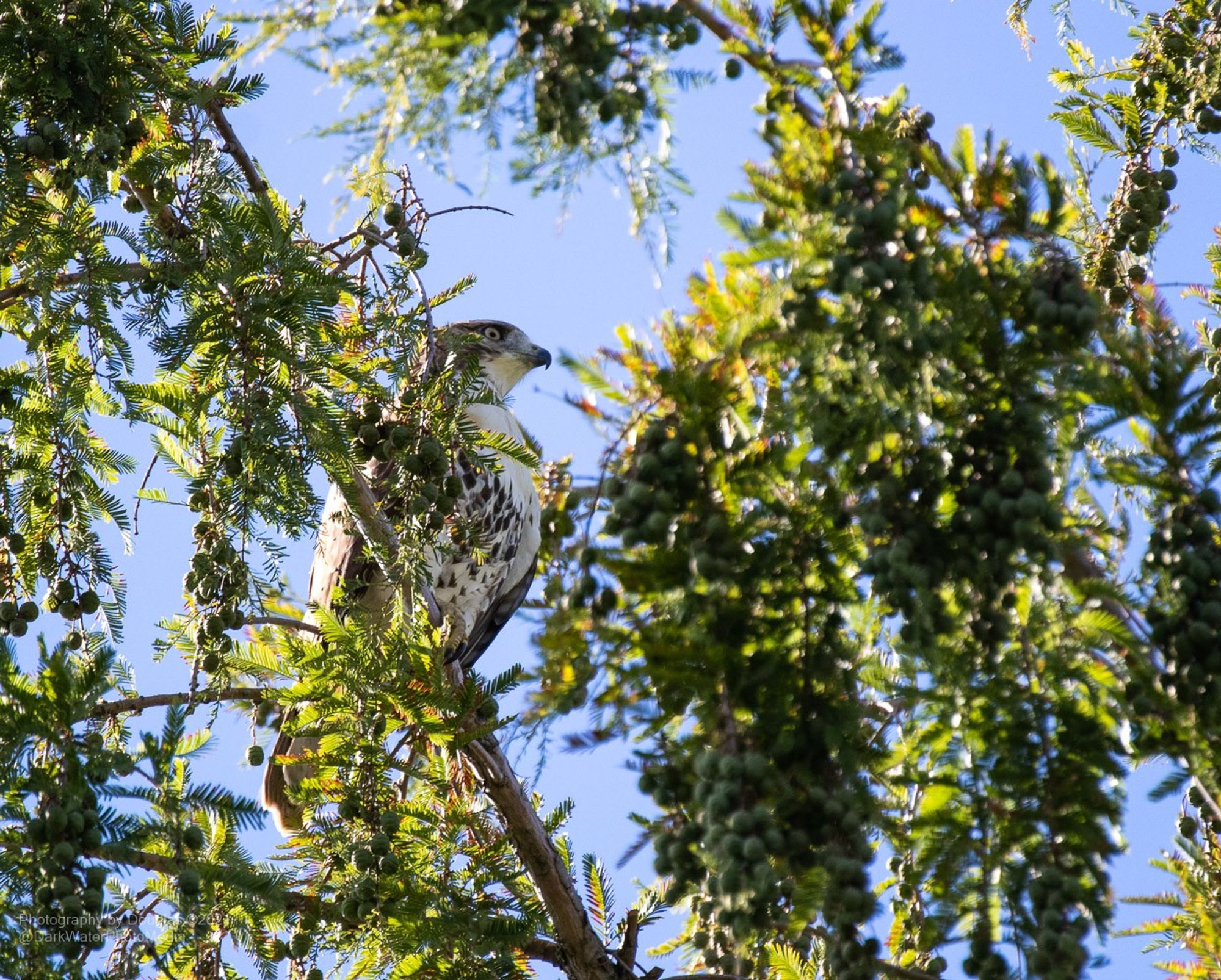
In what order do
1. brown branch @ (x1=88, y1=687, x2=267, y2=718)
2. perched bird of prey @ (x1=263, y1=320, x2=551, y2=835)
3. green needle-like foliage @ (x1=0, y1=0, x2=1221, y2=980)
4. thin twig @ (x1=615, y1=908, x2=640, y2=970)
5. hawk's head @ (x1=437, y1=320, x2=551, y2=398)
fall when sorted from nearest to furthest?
green needle-like foliage @ (x1=0, y1=0, x2=1221, y2=980), brown branch @ (x1=88, y1=687, x2=267, y2=718), thin twig @ (x1=615, y1=908, x2=640, y2=970), perched bird of prey @ (x1=263, y1=320, x2=551, y2=835), hawk's head @ (x1=437, y1=320, x2=551, y2=398)

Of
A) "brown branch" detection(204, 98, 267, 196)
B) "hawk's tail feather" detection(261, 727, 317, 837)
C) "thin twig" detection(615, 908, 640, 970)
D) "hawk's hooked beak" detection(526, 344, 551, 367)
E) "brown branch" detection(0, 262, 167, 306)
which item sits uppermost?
"hawk's hooked beak" detection(526, 344, 551, 367)

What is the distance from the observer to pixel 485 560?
4.65m

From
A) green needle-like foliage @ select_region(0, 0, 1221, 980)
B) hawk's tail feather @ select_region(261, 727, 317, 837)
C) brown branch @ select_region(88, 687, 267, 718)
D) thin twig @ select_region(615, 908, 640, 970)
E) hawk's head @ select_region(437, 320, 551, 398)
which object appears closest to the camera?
green needle-like foliage @ select_region(0, 0, 1221, 980)

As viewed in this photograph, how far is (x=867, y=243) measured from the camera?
2170mm

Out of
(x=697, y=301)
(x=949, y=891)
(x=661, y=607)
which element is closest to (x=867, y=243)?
(x=697, y=301)

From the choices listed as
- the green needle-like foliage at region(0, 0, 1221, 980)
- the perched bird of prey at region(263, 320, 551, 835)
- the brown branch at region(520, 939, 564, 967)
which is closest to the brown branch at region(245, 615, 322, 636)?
the green needle-like foliage at region(0, 0, 1221, 980)

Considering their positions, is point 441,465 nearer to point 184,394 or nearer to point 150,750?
point 184,394

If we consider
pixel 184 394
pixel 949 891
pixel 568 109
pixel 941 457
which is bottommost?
pixel 949 891

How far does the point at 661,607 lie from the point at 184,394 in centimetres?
157

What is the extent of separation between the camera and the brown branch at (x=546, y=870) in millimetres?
3672

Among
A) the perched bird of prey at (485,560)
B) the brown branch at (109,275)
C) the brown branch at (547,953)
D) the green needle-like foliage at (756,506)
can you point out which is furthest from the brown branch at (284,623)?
the brown branch at (547,953)

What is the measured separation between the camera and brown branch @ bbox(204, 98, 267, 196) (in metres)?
3.42

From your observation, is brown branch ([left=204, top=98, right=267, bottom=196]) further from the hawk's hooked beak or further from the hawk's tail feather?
the hawk's hooked beak

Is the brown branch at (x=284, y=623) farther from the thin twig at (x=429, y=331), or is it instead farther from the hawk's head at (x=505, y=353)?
the hawk's head at (x=505, y=353)
